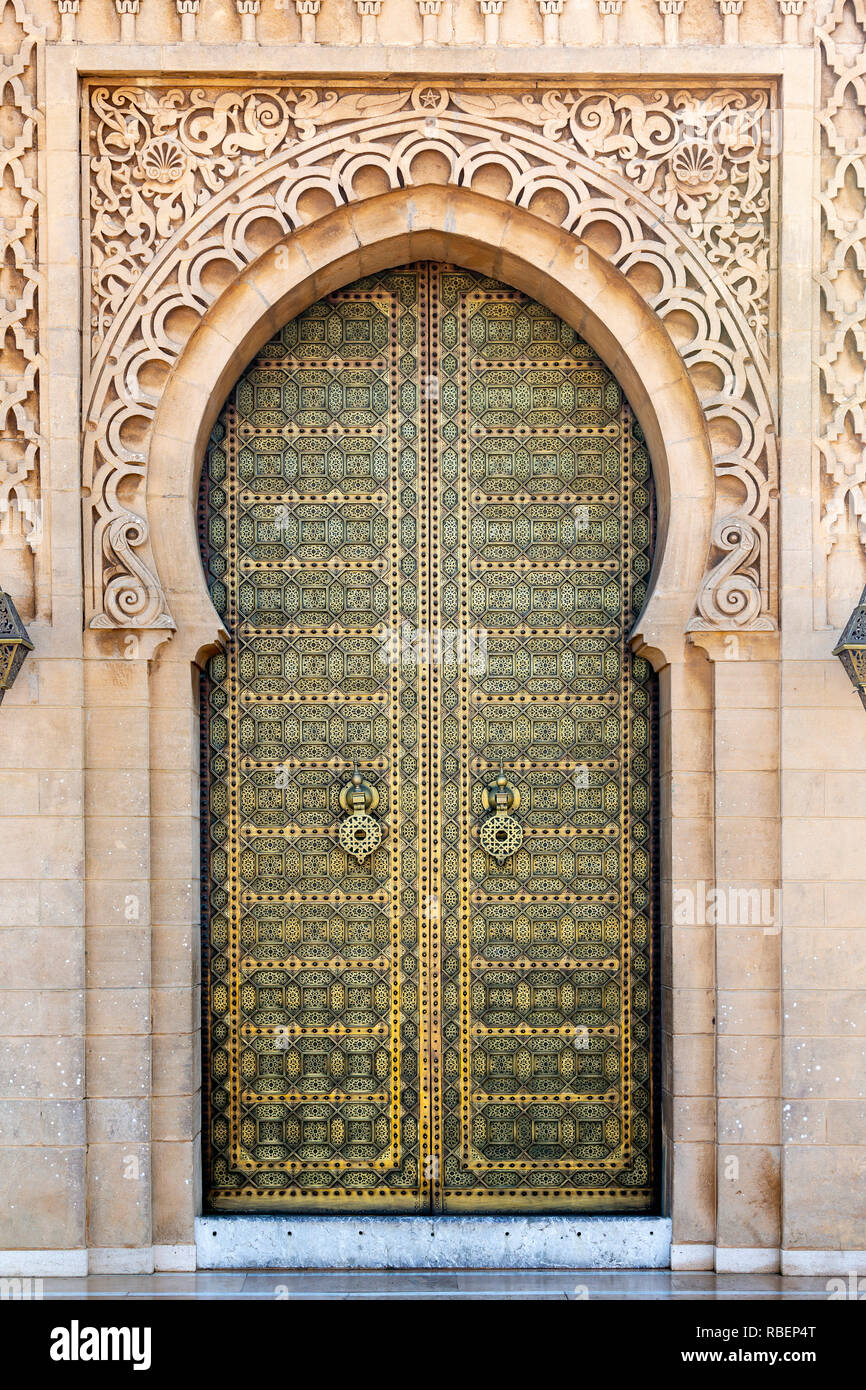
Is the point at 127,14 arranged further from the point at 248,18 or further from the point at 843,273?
the point at 843,273

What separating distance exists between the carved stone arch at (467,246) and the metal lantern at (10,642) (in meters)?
0.57

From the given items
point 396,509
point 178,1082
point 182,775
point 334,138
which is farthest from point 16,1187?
point 334,138

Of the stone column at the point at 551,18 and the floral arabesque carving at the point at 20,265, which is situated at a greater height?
the stone column at the point at 551,18

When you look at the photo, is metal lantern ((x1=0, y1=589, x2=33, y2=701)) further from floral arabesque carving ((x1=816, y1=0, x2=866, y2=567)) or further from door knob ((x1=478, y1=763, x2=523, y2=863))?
floral arabesque carving ((x1=816, y1=0, x2=866, y2=567))

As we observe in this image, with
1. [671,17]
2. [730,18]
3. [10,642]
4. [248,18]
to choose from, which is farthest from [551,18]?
[10,642]

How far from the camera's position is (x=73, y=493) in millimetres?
4828

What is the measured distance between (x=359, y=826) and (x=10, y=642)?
151 centimetres

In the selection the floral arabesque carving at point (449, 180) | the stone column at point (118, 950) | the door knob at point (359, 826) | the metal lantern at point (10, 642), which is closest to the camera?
the metal lantern at point (10, 642)

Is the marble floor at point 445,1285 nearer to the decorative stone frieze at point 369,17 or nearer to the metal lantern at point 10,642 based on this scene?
the metal lantern at point 10,642

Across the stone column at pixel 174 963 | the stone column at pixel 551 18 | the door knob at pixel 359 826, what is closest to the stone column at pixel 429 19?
the stone column at pixel 551 18

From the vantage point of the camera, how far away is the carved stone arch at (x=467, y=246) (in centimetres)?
490

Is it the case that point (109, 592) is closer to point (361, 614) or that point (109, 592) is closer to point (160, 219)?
point (361, 614)

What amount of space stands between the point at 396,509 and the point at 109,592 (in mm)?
1214

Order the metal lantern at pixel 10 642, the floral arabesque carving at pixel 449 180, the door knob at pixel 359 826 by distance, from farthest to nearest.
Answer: the door knob at pixel 359 826, the floral arabesque carving at pixel 449 180, the metal lantern at pixel 10 642
